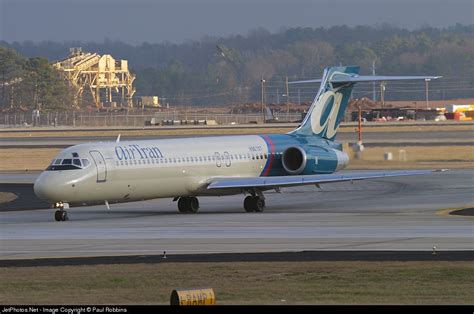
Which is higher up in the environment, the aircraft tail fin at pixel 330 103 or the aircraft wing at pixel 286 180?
the aircraft tail fin at pixel 330 103

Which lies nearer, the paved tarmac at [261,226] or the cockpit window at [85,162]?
the paved tarmac at [261,226]

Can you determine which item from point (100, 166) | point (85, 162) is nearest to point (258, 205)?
point (100, 166)


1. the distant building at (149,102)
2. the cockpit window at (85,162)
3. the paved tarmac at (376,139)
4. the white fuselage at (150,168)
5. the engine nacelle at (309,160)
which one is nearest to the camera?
the white fuselage at (150,168)

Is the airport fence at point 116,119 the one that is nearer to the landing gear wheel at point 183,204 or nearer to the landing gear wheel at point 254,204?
the landing gear wheel at point 183,204

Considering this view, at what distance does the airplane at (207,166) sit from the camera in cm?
3938

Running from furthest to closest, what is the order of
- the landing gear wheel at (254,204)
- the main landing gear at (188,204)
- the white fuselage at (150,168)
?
the main landing gear at (188,204) → the landing gear wheel at (254,204) → the white fuselage at (150,168)

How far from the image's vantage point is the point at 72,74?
570ft

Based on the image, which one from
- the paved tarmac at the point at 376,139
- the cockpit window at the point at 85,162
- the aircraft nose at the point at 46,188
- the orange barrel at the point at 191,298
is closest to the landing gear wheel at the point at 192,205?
the cockpit window at the point at 85,162

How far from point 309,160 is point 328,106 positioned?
13.0ft

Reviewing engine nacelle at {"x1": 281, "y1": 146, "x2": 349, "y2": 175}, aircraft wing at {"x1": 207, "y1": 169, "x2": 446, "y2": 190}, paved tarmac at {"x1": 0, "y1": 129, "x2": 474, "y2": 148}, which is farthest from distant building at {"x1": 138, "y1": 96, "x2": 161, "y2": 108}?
aircraft wing at {"x1": 207, "y1": 169, "x2": 446, "y2": 190}

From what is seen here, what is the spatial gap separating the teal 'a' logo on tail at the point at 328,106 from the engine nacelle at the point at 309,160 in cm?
142

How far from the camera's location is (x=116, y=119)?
151m

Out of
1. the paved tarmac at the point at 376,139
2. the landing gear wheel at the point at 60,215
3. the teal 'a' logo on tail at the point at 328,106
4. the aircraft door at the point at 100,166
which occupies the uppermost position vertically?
the teal 'a' logo on tail at the point at 328,106

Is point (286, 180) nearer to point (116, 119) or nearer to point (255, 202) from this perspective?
point (255, 202)
